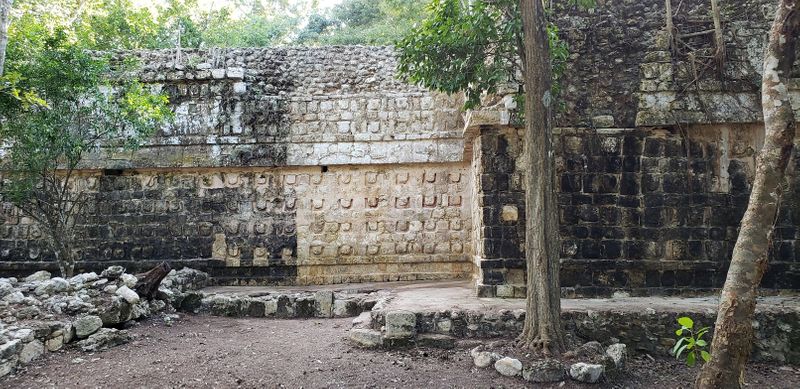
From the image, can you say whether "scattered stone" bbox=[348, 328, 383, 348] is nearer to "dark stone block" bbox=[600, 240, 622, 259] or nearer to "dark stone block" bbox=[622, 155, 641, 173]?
"dark stone block" bbox=[600, 240, 622, 259]

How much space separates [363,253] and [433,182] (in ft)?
5.72

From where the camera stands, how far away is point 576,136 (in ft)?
24.4

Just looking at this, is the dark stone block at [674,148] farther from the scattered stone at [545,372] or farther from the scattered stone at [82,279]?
the scattered stone at [82,279]

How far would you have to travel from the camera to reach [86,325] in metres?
6.18

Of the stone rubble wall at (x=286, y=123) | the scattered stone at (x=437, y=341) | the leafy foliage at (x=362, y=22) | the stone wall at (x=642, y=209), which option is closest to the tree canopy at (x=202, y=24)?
the leafy foliage at (x=362, y=22)

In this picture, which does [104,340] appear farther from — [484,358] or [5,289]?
[484,358]

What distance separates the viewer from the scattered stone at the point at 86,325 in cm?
612

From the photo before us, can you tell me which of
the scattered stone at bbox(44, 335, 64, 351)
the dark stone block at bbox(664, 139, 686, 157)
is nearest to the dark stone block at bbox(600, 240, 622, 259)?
the dark stone block at bbox(664, 139, 686, 157)

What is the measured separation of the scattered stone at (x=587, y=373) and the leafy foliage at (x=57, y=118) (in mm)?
7066

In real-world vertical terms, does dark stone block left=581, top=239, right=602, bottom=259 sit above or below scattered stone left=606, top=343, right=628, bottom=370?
above

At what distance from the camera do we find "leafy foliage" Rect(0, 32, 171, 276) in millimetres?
7879

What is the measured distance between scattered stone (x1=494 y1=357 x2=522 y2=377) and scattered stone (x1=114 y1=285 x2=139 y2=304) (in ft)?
15.1

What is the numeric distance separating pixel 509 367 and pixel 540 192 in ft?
5.55

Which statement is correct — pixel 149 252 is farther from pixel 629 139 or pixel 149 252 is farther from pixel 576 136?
pixel 629 139
